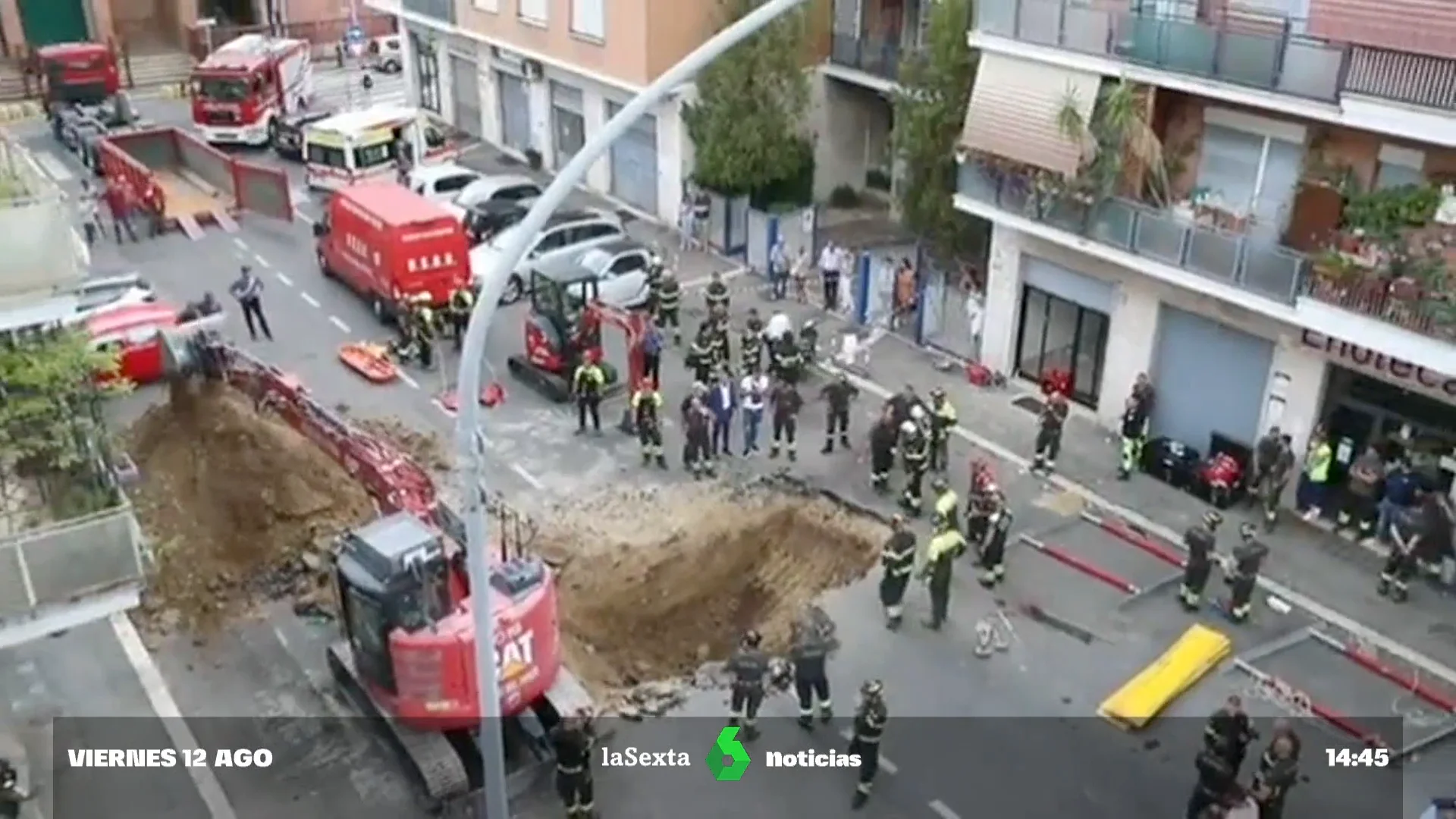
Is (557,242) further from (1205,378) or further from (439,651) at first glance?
(439,651)

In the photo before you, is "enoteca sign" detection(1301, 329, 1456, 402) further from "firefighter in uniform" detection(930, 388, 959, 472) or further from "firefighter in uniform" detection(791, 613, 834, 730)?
"firefighter in uniform" detection(791, 613, 834, 730)

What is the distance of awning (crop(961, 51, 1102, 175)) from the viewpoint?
1977cm

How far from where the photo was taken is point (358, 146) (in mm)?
32625

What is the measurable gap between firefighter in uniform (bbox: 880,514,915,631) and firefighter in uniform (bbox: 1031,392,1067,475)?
14.1 feet

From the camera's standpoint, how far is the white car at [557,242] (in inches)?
1010

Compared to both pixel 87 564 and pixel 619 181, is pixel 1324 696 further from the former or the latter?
pixel 619 181

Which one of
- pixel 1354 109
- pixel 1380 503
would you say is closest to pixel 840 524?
pixel 1380 503

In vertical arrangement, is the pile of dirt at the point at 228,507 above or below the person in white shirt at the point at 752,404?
below

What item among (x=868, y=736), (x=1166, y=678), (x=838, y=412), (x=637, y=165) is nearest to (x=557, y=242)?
(x=637, y=165)

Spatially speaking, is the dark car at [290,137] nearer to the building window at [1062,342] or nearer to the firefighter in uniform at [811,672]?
the building window at [1062,342]

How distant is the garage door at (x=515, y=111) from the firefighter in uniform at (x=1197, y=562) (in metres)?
23.9

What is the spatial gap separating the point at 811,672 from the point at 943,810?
1.93m

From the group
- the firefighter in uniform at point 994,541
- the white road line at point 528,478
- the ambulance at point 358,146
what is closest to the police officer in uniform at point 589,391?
the white road line at point 528,478

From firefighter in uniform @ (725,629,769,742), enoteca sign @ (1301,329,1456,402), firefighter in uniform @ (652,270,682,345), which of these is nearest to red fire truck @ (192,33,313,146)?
firefighter in uniform @ (652,270,682,345)
